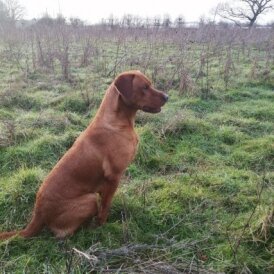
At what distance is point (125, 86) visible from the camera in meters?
3.61

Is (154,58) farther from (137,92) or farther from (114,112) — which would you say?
(114,112)

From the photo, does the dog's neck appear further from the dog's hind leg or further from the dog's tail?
the dog's tail

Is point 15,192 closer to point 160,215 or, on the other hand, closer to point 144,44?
point 160,215

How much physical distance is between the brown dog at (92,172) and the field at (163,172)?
0.59 ft

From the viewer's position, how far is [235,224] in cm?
358

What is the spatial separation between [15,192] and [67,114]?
2546 mm

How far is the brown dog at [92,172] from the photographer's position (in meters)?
3.38

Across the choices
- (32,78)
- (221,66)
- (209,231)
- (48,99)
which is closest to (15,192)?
(209,231)

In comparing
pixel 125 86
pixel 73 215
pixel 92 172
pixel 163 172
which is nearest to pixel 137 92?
pixel 125 86

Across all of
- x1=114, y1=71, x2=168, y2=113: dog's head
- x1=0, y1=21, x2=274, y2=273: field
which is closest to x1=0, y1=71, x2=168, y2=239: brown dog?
x1=114, y1=71, x2=168, y2=113: dog's head

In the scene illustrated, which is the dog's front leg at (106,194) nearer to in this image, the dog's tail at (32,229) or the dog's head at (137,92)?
the dog's tail at (32,229)

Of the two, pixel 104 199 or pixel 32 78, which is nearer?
pixel 104 199

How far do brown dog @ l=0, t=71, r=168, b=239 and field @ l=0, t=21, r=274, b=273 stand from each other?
0.59 ft

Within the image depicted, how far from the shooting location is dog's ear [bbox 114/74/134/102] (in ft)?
11.8
